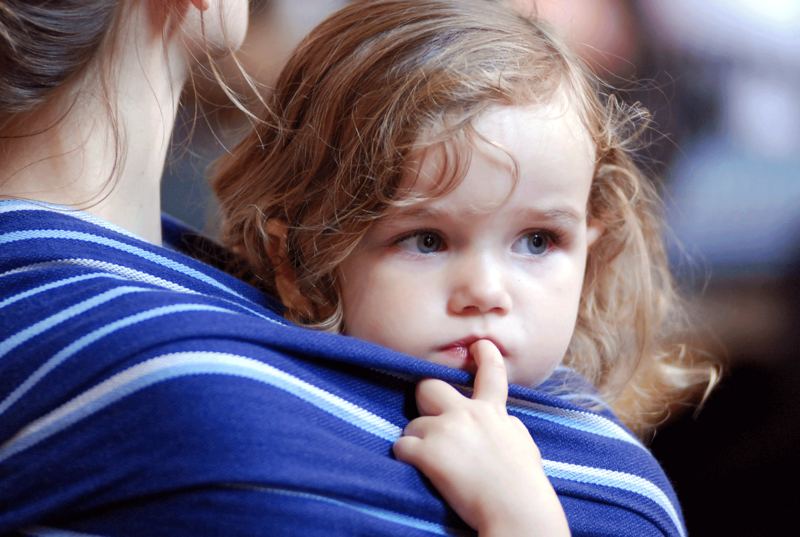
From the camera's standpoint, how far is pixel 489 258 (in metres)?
1.00

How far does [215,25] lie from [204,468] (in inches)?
19.6

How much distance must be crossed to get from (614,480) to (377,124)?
418mm

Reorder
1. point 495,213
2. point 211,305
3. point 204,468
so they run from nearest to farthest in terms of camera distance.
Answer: point 204,468 < point 211,305 < point 495,213

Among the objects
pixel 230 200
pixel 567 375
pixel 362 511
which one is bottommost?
pixel 567 375

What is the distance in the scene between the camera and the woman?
0.78 metres

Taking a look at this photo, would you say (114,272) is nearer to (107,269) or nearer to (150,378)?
(107,269)

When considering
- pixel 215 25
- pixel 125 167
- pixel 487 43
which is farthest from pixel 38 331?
pixel 487 43

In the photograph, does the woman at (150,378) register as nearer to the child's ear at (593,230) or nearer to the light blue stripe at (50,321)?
the light blue stripe at (50,321)

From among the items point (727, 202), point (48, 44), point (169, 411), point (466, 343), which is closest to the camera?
point (169, 411)

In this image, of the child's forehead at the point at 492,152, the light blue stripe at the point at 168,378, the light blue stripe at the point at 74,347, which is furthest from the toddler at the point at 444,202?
the light blue stripe at the point at 74,347

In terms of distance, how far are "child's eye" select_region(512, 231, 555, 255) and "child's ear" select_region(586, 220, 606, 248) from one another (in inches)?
6.4

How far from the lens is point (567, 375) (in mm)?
1212

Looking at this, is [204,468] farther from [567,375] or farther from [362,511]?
[567,375]

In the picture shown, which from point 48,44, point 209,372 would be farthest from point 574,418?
point 48,44
